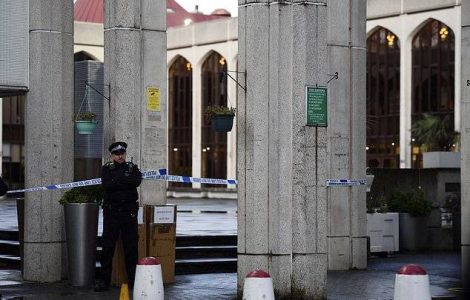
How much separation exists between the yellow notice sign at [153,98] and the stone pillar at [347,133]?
326 cm

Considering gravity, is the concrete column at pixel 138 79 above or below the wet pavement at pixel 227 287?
above

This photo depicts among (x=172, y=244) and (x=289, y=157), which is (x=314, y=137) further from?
(x=172, y=244)

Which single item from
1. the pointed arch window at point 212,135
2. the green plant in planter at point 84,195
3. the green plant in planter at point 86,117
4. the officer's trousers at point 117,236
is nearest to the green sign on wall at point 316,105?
the officer's trousers at point 117,236

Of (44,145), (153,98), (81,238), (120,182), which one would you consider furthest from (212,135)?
(120,182)

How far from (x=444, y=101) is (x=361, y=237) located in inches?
1689

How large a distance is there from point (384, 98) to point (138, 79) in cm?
4836

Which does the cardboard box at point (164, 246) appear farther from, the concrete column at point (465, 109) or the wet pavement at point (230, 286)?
the concrete column at point (465, 109)

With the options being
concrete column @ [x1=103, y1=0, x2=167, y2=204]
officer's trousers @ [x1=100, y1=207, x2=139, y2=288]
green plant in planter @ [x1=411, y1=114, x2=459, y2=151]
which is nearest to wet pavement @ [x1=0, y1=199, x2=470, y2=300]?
officer's trousers @ [x1=100, y1=207, x2=139, y2=288]

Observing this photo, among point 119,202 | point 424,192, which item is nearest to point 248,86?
point 119,202

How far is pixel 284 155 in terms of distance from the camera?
14055 mm

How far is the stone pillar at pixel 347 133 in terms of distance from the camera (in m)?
19.0

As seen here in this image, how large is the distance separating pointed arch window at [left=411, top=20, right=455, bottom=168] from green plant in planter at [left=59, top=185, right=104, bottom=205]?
44449 millimetres

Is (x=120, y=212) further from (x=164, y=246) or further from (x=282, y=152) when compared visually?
(x=282, y=152)

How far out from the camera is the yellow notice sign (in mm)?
17203
